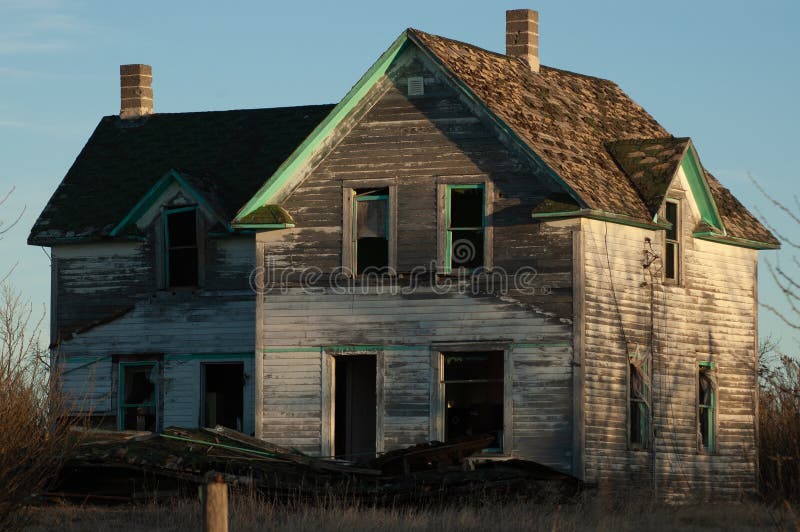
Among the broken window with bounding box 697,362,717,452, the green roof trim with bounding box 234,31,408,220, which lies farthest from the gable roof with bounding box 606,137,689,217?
the green roof trim with bounding box 234,31,408,220

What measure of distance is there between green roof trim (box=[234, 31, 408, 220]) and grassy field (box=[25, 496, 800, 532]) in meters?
6.13

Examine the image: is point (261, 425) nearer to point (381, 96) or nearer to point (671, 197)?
point (381, 96)

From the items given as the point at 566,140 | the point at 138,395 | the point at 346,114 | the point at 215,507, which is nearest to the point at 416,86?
the point at 346,114

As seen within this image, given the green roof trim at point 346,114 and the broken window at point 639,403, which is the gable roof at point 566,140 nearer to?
the green roof trim at point 346,114

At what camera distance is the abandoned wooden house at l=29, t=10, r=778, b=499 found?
2644 cm

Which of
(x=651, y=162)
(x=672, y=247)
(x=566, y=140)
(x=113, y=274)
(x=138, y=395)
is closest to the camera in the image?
(x=566, y=140)

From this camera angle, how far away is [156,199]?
31141mm

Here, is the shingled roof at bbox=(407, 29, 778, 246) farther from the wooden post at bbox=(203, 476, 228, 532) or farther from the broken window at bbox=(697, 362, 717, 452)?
the wooden post at bbox=(203, 476, 228, 532)

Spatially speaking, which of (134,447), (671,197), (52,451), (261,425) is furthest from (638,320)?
(52,451)

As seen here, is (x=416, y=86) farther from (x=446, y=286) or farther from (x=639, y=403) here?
(x=639, y=403)

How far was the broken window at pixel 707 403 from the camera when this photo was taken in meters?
29.9

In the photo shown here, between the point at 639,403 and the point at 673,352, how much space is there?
1.39 meters

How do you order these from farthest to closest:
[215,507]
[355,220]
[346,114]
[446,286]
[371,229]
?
[346,114], [355,220], [371,229], [446,286], [215,507]

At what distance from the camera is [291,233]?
28141 millimetres
